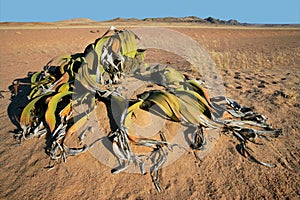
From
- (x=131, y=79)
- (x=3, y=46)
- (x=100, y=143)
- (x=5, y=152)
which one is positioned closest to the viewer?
(x=100, y=143)

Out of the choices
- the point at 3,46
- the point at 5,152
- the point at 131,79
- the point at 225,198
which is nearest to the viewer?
the point at 225,198

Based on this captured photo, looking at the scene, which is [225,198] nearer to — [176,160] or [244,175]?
[244,175]

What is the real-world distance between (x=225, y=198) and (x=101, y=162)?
100cm

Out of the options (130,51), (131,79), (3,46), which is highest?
(130,51)

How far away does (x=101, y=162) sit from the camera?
2.03 meters

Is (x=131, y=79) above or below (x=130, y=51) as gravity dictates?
below

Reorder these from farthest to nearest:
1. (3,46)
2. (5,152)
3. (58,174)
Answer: (3,46)
(5,152)
(58,174)

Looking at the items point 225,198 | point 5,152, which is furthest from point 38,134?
point 225,198

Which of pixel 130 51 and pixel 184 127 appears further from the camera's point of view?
pixel 130 51

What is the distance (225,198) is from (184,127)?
707 mm

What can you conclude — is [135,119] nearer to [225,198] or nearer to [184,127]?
[184,127]

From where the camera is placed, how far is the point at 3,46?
9336mm

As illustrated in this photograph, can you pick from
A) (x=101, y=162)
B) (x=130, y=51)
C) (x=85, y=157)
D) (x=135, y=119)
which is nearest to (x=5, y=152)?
(x=85, y=157)

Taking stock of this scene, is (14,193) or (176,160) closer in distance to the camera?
(14,193)
